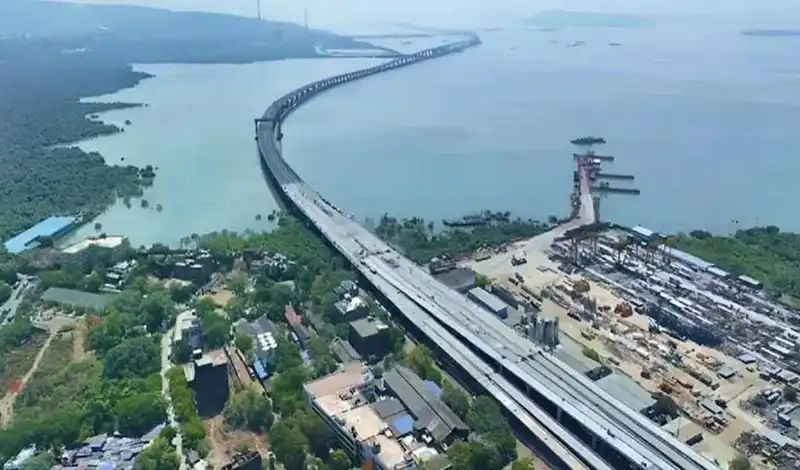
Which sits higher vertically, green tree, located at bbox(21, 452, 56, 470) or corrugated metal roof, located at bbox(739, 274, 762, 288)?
corrugated metal roof, located at bbox(739, 274, 762, 288)

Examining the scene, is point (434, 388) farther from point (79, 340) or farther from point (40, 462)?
point (79, 340)

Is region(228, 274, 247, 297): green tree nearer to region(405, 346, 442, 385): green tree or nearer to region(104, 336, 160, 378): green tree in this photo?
region(104, 336, 160, 378): green tree

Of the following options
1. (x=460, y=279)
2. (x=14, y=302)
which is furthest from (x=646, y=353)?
(x=14, y=302)

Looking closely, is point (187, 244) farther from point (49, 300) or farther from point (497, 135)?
point (497, 135)

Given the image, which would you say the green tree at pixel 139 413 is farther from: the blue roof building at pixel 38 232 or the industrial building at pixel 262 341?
the blue roof building at pixel 38 232

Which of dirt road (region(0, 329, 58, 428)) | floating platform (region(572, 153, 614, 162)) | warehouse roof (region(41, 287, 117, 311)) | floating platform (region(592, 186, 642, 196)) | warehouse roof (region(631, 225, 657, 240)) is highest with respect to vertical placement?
floating platform (region(572, 153, 614, 162))

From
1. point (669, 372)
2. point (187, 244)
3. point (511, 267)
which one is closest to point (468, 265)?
point (511, 267)

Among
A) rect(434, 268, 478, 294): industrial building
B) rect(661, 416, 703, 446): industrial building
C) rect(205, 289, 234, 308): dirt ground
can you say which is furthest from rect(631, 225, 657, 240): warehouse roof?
rect(205, 289, 234, 308): dirt ground

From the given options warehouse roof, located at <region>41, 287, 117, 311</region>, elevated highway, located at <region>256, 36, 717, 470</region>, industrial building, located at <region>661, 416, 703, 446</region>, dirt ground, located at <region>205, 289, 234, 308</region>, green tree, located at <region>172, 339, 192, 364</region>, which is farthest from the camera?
dirt ground, located at <region>205, 289, 234, 308</region>
